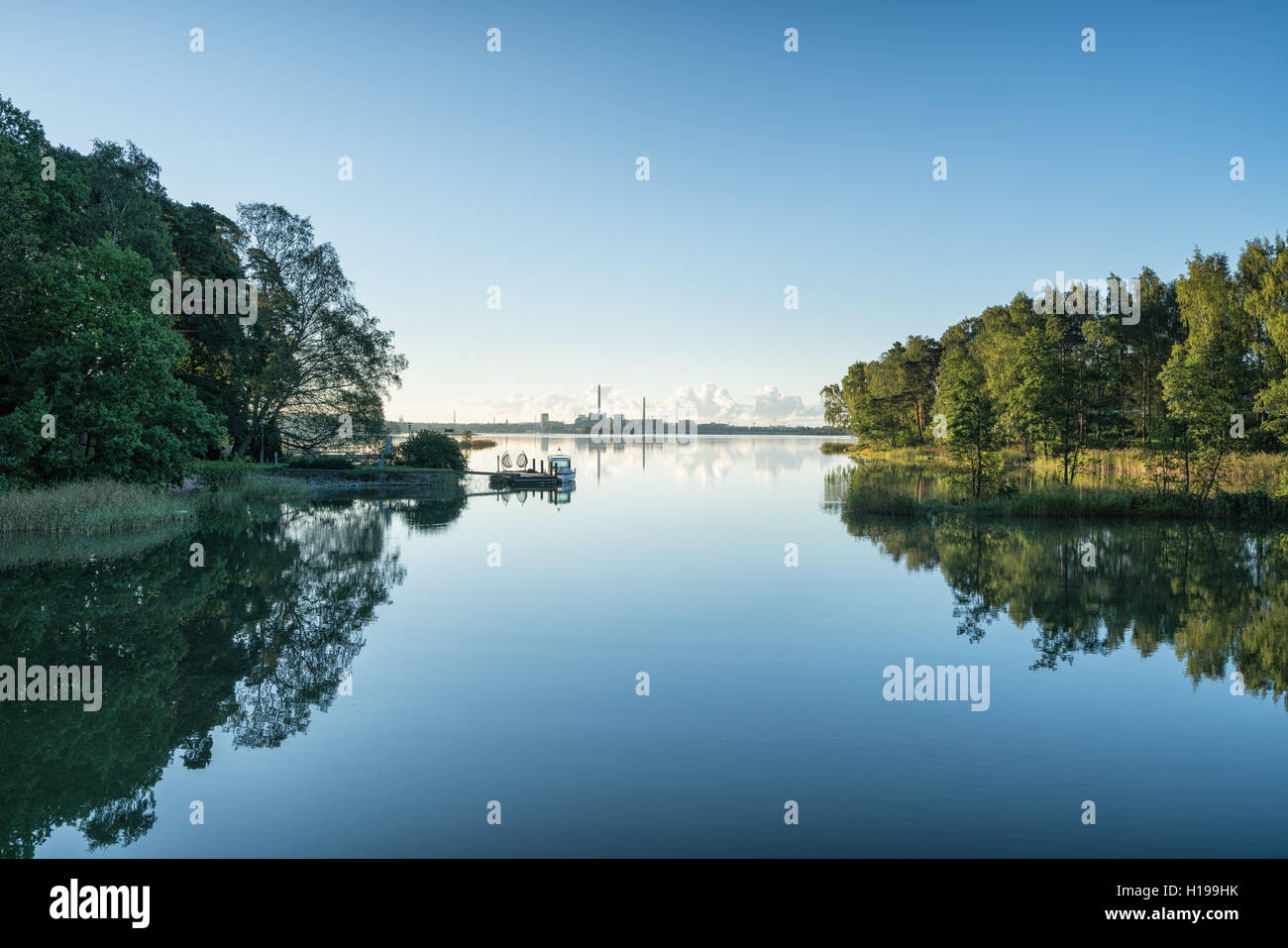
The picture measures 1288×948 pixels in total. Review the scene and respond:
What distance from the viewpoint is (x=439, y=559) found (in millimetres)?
20906

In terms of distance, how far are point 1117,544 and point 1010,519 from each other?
6.51m

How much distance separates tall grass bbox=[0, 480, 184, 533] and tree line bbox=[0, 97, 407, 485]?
3.79ft

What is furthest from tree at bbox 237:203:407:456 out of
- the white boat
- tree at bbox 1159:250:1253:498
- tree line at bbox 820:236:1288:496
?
tree at bbox 1159:250:1253:498

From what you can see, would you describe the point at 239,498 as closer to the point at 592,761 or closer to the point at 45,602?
the point at 45,602

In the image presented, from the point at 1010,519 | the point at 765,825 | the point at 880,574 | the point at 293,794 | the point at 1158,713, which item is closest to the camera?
the point at 765,825

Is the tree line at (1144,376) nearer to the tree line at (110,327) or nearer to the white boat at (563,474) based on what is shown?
the white boat at (563,474)

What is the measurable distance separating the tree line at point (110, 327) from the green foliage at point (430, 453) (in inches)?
357

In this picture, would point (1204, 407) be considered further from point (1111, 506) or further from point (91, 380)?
point (91, 380)

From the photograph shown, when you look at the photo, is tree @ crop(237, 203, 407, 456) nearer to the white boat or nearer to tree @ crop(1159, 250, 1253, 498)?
the white boat

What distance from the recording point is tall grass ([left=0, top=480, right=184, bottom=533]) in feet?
74.9

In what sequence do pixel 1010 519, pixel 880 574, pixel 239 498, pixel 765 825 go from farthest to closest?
1. pixel 239 498
2. pixel 1010 519
3. pixel 880 574
4. pixel 765 825
